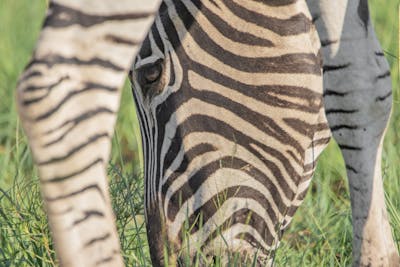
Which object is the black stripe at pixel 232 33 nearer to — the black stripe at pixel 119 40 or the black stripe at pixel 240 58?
the black stripe at pixel 240 58

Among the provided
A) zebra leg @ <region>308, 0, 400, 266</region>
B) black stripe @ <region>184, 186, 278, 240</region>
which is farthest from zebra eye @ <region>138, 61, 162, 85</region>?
zebra leg @ <region>308, 0, 400, 266</region>

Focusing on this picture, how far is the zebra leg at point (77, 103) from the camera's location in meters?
2.43

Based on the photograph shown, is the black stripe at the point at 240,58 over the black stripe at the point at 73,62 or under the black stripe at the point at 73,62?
under

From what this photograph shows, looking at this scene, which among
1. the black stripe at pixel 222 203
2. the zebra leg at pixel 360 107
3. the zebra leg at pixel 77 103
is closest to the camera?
the zebra leg at pixel 77 103

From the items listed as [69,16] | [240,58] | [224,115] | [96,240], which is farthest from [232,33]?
[96,240]

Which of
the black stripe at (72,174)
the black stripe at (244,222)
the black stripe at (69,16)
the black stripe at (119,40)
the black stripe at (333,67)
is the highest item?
the black stripe at (69,16)

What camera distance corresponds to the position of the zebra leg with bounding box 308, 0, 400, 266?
3514 mm

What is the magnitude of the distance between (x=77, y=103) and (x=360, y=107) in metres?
1.37

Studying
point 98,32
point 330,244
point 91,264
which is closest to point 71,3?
point 98,32

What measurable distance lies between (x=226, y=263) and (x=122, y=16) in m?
0.97

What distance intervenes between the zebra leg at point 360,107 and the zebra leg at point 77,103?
1.21 m

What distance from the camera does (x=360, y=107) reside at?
3.54 metres

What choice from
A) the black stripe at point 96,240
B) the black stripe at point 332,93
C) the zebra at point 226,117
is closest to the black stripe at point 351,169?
the black stripe at point 332,93

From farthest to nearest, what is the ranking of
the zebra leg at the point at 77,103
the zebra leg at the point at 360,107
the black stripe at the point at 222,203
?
the zebra leg at the point at 360,107, the black stripe at the point at 222,203, the zebra leg at the point at 77,103
